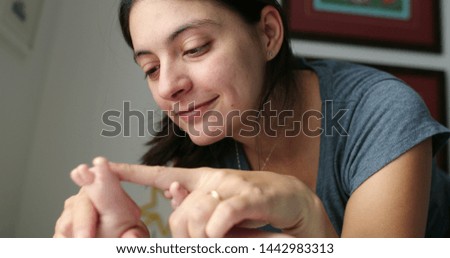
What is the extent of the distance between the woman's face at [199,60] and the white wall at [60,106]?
1.46 feet

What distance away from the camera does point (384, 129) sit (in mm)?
568

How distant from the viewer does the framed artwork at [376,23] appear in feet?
3.97

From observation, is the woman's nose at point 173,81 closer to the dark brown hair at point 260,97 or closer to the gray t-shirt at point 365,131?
the dark brown hair at point 260,97

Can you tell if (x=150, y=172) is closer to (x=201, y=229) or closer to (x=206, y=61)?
(x=201, y=229)

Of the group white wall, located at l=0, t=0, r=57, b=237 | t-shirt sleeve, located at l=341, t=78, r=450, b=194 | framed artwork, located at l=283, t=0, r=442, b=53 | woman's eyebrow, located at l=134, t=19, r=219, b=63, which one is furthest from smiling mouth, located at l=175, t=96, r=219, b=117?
framed artwork, located at l=283, t=0, r=442, b=53

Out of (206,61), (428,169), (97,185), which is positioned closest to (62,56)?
(206,61)

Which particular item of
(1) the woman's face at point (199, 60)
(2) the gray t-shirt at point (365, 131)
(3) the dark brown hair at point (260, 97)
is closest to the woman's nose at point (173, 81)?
(1) the woman's face at point (199, 60)

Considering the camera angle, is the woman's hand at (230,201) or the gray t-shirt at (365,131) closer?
the woman's hand at (230,201)

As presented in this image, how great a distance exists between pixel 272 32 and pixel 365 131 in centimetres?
23

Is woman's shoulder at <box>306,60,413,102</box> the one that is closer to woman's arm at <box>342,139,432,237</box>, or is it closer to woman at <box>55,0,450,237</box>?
woman at <box>55,0,450,237</box>

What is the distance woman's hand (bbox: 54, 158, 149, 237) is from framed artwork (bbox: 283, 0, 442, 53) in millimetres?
913
